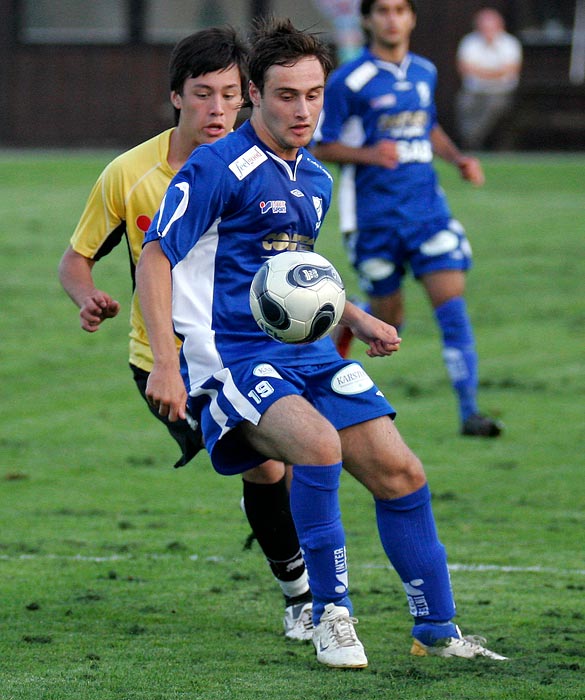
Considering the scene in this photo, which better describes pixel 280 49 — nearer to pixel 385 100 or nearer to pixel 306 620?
pixel 306 620

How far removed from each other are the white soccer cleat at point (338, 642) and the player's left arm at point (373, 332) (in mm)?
809

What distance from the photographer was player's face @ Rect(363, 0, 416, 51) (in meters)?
8.08

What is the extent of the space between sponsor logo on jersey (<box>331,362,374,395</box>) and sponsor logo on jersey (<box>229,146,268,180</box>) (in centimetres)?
68

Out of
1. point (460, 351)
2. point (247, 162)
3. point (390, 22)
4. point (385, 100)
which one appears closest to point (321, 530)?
point (247, 162)

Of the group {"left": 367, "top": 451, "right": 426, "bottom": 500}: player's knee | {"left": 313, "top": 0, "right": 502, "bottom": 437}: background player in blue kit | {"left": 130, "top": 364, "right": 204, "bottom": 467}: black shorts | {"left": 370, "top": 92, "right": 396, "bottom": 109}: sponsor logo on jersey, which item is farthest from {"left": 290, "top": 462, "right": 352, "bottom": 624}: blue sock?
{"left": 370, "top": 92, "right": 396, "bottom": 109}: sponsor logo on jersey

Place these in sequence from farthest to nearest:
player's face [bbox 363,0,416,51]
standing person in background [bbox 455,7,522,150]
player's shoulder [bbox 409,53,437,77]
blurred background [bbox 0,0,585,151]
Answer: blurred background [bbox 0,0,585,151] < standing person in background [bbox 455,7,522,150] < player's shoulder [bbox 409,53,437,77] < player's face [bbox 363,0,416,51]

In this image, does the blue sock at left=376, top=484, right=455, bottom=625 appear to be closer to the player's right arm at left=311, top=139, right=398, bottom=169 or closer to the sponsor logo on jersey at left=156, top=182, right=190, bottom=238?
the sponsor logo on jersey at left=156, top=182, right=190, bottom=238

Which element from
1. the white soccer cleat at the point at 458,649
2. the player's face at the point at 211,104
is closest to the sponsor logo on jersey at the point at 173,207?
the player's face at the point at 211,104

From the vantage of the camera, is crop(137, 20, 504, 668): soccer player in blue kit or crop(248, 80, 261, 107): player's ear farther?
crop(248, 80, 261, 107): player's ear

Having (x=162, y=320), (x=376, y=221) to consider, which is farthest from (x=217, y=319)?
(x=376, y=221)

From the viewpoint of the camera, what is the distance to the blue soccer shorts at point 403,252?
8125mm

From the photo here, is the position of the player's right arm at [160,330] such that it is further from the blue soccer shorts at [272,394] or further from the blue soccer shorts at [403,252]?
the blue soccer shorts at [403,252]

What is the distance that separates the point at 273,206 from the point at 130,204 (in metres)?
0.79

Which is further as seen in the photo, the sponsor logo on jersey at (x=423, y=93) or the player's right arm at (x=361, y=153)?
the sponsor logo on jersey at (x=423, y=93)
